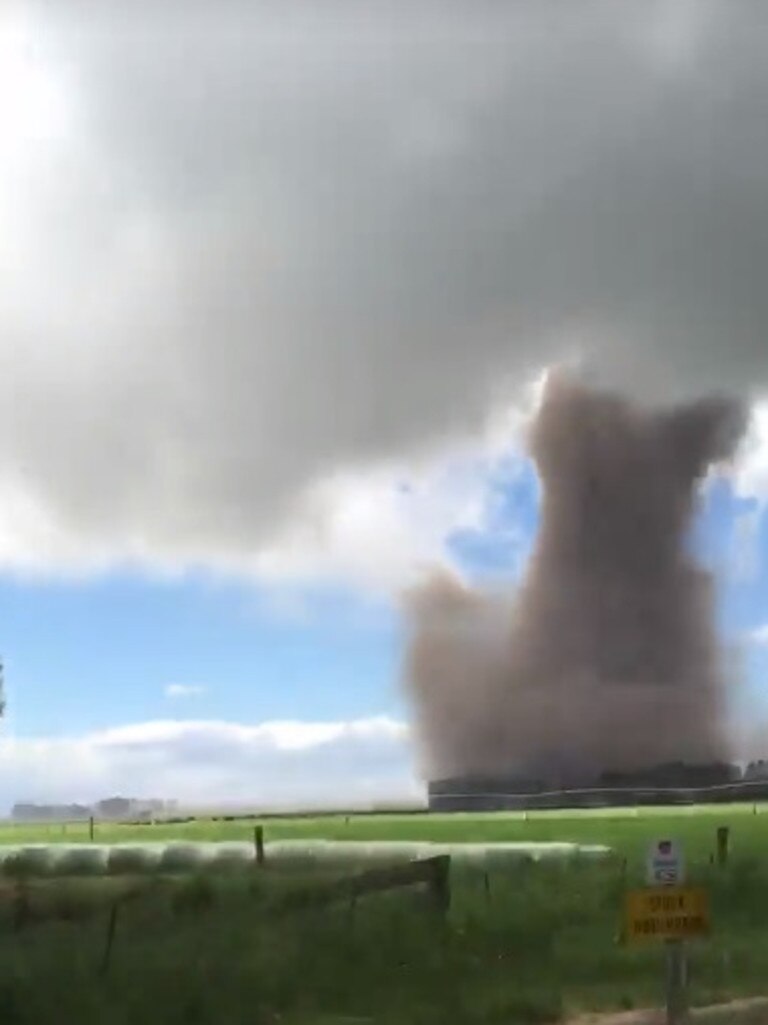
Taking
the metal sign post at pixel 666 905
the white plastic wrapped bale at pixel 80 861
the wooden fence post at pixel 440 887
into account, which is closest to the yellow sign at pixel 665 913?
the metal sign post at pixel 666 905

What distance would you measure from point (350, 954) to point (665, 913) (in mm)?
5222

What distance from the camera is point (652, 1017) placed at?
40.1ft

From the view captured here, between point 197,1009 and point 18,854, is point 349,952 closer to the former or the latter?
point 197,1009

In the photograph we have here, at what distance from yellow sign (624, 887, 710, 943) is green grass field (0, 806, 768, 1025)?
4.23 feet

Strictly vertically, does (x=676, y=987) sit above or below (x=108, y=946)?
below

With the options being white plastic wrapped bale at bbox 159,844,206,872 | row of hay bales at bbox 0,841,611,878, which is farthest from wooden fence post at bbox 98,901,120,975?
white plastic wrapped bale at bbox 159,844,206,872

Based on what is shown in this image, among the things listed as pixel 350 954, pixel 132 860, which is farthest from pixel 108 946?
pixel 132 860

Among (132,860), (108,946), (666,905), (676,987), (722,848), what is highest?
(132,860)

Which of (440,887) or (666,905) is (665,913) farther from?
(440,887)

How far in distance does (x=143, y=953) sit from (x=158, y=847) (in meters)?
20.8

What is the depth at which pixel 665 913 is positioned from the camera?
10820 mm

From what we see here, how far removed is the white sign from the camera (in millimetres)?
10875

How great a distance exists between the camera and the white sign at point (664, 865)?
1088 cm

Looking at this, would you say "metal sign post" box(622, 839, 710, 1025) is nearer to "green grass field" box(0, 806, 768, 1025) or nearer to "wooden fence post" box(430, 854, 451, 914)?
"green grass field" box(0, 806, 768, 1025)
